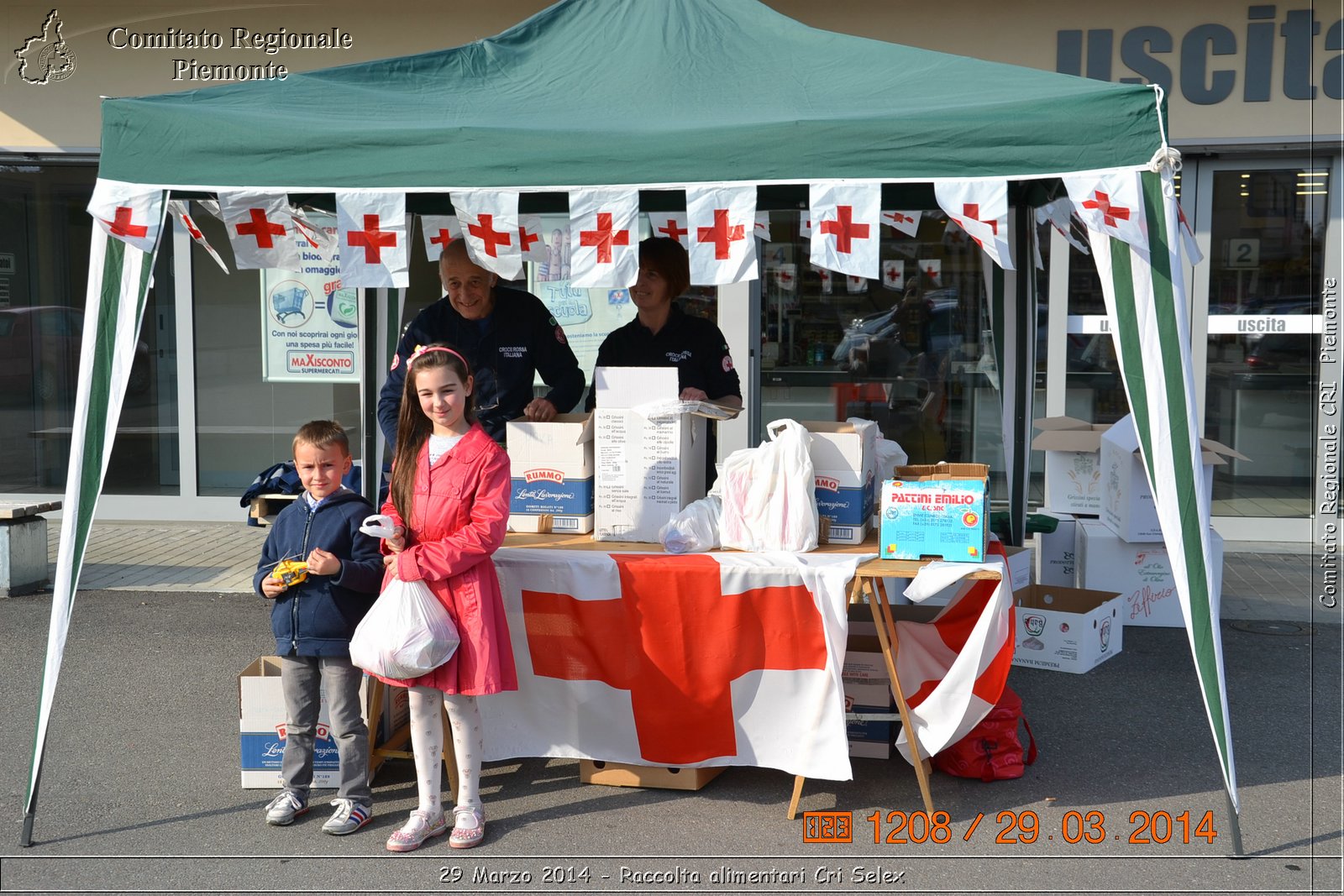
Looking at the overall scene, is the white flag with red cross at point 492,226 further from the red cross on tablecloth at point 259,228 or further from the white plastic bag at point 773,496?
the white plastic bag at point 773,496

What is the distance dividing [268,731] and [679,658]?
4.75 feet

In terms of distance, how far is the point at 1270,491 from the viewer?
27.5ft

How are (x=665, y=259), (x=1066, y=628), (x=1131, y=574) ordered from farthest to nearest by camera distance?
(x=1131, y=574) < (x=1066, y=628) < (x=665, y=259)

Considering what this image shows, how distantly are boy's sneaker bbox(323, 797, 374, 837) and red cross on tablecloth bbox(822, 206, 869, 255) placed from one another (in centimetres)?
234

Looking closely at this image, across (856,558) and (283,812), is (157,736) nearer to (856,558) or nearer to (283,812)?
(283,812)

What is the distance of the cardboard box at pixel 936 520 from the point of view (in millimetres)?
3770

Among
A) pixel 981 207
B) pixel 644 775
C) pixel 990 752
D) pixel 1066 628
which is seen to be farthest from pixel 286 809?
pixel 1066 628

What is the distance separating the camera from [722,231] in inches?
150

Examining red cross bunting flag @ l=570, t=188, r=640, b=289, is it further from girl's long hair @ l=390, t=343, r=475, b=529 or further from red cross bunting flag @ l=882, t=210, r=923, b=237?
red cross bunting flag @ l=882, t=210, r=923, b=237

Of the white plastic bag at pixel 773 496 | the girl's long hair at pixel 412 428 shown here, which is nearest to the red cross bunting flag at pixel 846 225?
the white plastic bag at pixel 773 496

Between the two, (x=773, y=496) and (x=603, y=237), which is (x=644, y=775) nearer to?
(x=773, y=496)

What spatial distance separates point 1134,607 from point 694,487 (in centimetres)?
311

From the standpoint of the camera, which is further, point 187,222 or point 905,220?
point 905,220

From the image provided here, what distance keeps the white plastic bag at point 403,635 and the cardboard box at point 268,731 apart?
0.61m
